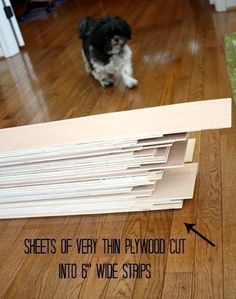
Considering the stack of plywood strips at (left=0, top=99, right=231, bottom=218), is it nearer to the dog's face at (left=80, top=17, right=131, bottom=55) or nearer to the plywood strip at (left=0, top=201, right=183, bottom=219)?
Result: the plywood strip at (left=0, top=201, right=183, bottom=219)

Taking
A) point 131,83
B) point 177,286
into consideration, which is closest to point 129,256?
point 177,286

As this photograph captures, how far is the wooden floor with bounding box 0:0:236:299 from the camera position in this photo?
139 cm

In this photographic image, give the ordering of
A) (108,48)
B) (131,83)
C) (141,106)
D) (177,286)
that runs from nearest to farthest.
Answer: (177,286)
(141,106)
(108,48)
(131,83)

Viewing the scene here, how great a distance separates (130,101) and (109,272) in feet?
4.79

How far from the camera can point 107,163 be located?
168 cm

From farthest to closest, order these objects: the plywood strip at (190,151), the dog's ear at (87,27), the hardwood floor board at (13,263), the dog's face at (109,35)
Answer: the dog's ear at (87,27) < the dog's face at (109,35) < the plywood strip at (190,151) < the hardwood floor board at (13,263)

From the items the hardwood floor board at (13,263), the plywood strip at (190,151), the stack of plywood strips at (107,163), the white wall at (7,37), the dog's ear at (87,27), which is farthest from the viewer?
the white wall at (7,37)

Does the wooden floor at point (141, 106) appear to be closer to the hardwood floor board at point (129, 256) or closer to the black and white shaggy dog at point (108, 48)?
the hardwood floor board at point (129, 256)

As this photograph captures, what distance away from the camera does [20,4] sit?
6.19m

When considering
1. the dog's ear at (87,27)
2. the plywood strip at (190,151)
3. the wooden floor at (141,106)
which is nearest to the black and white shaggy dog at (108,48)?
the dog's ear at (87,27)

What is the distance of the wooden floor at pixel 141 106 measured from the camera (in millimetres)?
1392

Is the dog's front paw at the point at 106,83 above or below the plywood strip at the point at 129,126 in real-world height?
below

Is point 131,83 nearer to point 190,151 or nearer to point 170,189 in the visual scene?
point 190,151

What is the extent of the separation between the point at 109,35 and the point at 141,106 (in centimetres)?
51
